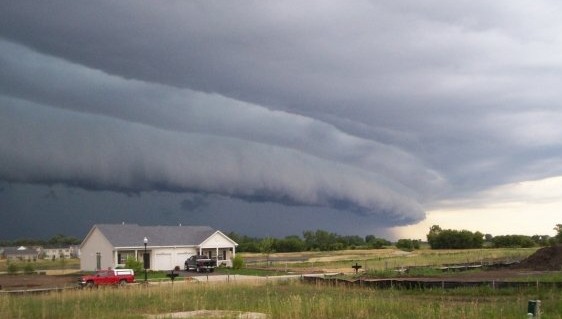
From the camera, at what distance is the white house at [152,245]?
7109cm

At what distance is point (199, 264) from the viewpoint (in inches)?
2672

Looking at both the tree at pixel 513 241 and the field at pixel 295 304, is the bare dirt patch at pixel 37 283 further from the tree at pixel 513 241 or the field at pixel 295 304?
the tree at pixel 513 241

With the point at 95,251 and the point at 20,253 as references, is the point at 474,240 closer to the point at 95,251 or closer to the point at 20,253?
the point at 95,251

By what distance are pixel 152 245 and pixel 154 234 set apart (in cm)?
375

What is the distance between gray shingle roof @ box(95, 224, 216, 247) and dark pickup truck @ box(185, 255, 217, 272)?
480cm

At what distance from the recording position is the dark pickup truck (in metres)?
67.1

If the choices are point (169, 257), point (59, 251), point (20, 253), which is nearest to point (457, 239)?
point (169, 257)

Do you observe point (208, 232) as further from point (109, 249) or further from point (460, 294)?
point (460, 294)

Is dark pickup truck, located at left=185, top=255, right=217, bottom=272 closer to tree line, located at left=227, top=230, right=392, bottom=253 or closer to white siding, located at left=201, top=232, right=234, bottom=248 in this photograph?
white siding, located at left=201, top=232, right=234, bottom=248

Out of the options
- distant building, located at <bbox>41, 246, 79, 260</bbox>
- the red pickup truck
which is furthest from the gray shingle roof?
distant building, located at <bbox>41, 246, 79, 260</bbox>

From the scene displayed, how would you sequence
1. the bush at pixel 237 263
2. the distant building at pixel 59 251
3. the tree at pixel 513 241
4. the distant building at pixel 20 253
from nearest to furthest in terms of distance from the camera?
1. the bush at pixel 237 263
2. the tree at pixel 513 241
3. the distant building at pixel 20 253
4. the distant building at pixel 59 251

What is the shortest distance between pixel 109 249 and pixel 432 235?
92.8m

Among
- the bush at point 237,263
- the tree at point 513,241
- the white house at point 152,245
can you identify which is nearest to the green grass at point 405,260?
the bush at point 237,263

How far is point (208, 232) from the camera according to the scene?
79062mm
